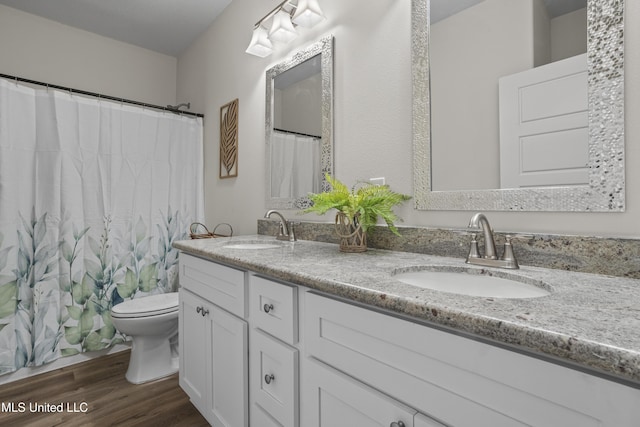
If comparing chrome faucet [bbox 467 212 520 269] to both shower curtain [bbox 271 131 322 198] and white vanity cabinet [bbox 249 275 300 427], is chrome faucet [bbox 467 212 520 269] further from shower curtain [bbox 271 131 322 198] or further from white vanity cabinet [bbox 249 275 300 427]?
shower curtain [bbox 271 131 322 198]

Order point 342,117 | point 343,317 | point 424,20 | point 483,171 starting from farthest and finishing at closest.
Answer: point 342,117
point 424,20
point 483,171
point 343,317

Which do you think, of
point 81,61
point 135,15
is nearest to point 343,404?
point 135,15

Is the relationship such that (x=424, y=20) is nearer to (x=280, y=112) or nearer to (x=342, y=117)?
(x=342, y=117)

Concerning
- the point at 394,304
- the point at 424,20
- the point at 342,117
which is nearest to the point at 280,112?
the point at 342,117

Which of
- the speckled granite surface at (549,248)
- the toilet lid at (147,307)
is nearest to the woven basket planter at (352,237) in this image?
the speckled granite surface at (549,248)

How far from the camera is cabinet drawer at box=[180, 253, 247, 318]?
1.22m

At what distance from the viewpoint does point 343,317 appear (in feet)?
2.63

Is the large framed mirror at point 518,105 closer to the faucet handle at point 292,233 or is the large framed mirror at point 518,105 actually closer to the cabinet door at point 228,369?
the faucet handle at point 292,233

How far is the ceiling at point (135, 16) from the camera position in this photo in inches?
93.5

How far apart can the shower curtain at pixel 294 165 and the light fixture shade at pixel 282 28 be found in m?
0.52

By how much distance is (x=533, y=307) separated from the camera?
1.90 feet

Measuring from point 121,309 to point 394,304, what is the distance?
1.93 metres

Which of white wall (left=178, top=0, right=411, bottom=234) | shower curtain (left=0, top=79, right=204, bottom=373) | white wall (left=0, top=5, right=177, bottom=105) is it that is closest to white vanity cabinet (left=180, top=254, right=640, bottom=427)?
white wall (left=178, top=0, right=411, bottom=234)

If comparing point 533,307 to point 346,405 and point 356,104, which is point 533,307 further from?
point 356,104
